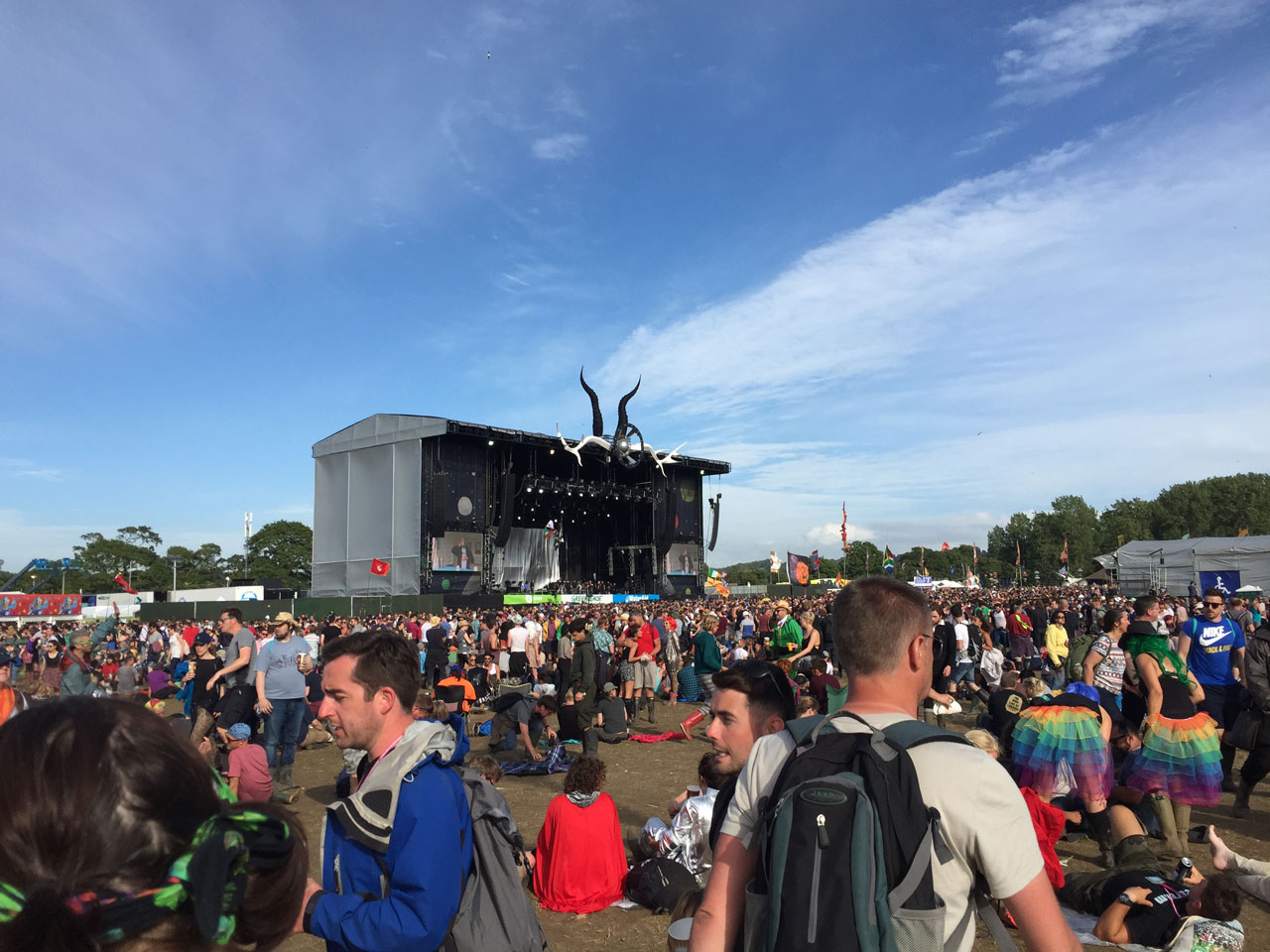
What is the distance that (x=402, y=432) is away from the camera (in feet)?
117

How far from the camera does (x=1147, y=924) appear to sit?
4516mm

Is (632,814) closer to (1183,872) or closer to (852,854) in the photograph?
(1183,872)

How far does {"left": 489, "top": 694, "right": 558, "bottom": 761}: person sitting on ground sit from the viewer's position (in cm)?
1009

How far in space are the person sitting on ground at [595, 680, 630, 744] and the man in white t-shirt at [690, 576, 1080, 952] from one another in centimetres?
954

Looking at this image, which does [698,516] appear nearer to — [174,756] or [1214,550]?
[1214,550]

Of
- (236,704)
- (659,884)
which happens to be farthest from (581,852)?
(236,704)

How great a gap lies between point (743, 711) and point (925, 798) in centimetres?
116

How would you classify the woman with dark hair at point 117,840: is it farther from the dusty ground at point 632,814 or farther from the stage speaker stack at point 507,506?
the stage speaker stack at point 507,506

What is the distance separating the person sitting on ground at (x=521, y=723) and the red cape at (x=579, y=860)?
4.30 meters

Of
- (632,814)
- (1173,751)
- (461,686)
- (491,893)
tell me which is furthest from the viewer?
(461,686)

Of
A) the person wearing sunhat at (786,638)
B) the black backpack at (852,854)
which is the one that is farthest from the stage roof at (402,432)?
the black backpack at (852,854)

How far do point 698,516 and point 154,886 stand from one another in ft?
148

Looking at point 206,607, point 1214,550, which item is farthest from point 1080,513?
point 206,607

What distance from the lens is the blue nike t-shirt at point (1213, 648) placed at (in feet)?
24.8
